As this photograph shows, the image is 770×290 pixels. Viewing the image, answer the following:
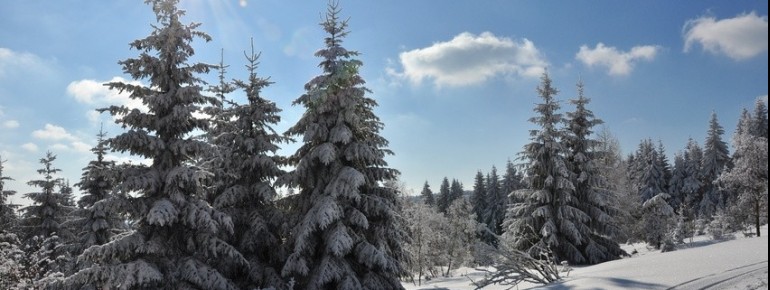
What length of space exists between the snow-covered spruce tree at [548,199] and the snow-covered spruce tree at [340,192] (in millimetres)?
9053

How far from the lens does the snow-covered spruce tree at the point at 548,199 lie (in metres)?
23.3

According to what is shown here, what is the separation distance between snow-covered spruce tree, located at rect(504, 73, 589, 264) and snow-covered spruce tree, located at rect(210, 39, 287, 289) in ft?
40.1

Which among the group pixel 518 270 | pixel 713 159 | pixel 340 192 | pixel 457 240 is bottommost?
pixel 457 240

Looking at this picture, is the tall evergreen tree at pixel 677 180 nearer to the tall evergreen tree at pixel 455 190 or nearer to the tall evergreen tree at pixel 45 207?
→ the tall evergreen tree at pixel 455 190

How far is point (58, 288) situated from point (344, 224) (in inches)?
334

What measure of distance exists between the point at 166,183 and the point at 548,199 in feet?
59.4

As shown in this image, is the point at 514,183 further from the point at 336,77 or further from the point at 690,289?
the point at 690,289

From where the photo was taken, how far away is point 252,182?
1795 centimetres

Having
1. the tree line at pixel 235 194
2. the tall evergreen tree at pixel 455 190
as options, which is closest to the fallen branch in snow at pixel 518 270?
the tree line at pixel 235 194

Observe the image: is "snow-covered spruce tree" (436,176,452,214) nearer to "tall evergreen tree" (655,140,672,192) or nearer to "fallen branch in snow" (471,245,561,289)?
"tall evergreen tree" (655,140,672,192)

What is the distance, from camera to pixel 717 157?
53094 mm

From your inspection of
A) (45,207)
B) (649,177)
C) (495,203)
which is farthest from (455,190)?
(45,207)

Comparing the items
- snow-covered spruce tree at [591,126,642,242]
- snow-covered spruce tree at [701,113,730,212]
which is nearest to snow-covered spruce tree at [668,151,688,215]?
snow-covered spruce tree at [701,113,730,212]

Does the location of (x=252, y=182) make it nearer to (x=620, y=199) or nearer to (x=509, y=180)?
(x=620, y=199)
